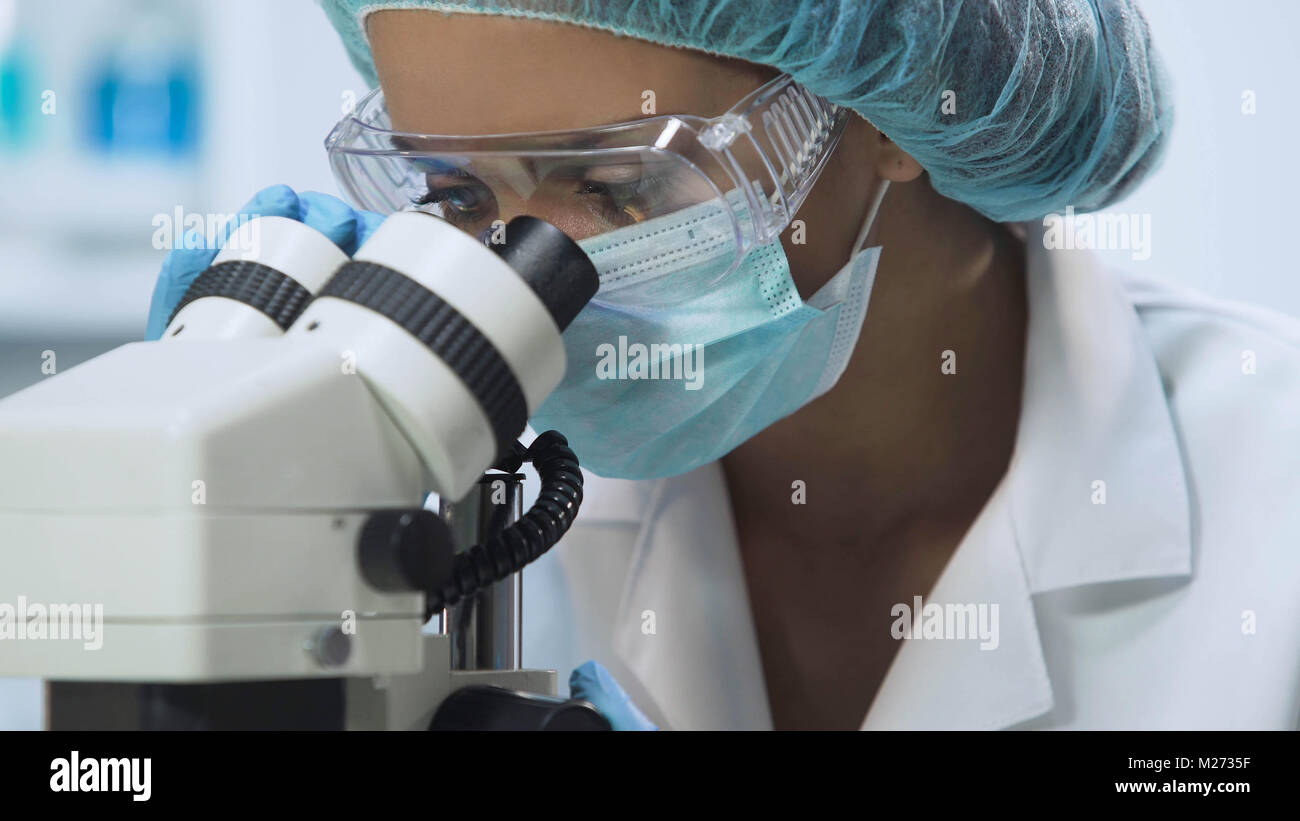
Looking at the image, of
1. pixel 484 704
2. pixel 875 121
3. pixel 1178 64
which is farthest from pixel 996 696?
pixel 1178 64

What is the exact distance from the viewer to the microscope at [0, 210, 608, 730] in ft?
1.64

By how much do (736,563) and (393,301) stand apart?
848mm

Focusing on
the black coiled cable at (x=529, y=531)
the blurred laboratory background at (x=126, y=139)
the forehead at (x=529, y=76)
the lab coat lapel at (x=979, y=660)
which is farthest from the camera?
the blurred laboratory background at (x=126, y=139)

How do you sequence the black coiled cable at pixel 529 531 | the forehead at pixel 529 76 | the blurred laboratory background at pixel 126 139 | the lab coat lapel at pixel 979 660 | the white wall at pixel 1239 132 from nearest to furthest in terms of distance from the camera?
the black coiled cable at pixel 529 531
the forehead at pixel 529 76
the lab coat lapel at pixel 979 660
the white wall at pixel 1239 132
the blurred laboratory background at pixel 126 139

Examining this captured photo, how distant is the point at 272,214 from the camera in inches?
41.3

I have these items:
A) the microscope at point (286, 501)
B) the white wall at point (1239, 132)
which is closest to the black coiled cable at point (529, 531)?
the microscope at point (286, 501)

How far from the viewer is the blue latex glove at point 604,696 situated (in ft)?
2.31

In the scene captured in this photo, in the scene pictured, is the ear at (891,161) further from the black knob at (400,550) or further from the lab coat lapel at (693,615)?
the black knob at (400,550)

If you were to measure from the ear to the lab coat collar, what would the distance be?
1.07ft

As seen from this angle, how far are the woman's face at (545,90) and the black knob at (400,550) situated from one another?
1.30 ft

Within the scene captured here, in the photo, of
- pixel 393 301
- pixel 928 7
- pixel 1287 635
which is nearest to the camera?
pixel 393 301

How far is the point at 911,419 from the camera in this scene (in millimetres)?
1278

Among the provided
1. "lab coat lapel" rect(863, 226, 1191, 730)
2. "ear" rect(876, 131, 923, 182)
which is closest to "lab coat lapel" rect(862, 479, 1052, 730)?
"lab coat lapel" rect(863, 226, 1191, 730)
